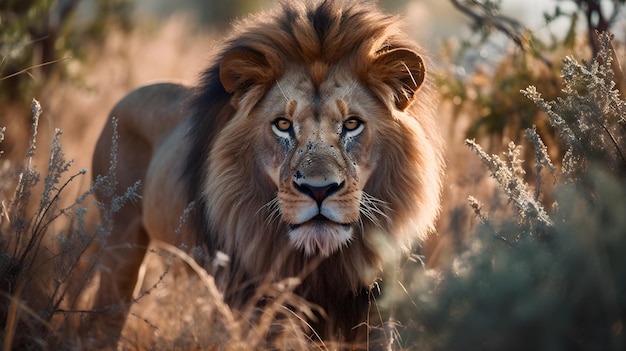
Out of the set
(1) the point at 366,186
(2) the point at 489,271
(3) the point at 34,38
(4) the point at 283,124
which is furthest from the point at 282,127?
(3) the point at 34,38

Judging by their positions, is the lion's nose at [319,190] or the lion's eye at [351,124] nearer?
the lion's nose at [319,190]

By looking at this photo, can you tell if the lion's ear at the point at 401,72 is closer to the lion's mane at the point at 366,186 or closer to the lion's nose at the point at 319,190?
the lion's mane at the point at 366,186

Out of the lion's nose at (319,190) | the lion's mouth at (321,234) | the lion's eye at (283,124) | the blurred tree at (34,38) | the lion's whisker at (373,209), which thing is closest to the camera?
the lion's nose at (319,190)

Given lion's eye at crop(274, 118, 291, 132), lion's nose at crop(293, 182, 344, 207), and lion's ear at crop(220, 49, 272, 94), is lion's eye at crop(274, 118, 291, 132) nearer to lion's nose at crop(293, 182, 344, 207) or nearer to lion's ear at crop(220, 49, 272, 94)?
lion's ear at crop(220, 49, 272, 94)

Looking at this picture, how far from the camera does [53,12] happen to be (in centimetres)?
903

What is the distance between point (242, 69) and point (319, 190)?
878 millimetres

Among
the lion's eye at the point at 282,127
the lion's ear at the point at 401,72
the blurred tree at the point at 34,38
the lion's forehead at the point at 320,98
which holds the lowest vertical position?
the lion's eye at the point at 282,127

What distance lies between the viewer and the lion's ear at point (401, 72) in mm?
4055

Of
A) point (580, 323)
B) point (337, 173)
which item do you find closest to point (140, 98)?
point (337, 173)

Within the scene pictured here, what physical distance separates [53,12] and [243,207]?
577 centimetres

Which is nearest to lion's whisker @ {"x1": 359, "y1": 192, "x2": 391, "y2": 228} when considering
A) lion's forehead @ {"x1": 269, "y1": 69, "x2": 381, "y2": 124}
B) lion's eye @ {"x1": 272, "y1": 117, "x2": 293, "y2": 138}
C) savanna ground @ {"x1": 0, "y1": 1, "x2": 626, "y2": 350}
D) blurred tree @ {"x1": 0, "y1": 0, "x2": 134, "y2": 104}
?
savanna ground @ {"x1": 0, "y1": 1, "x2": 626, "y2": 350}

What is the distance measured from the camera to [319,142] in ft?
12.5

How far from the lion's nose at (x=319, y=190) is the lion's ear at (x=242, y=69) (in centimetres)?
75

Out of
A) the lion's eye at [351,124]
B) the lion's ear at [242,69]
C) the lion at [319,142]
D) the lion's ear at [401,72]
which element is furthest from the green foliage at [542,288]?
A: the lion's ear at [242,69]
